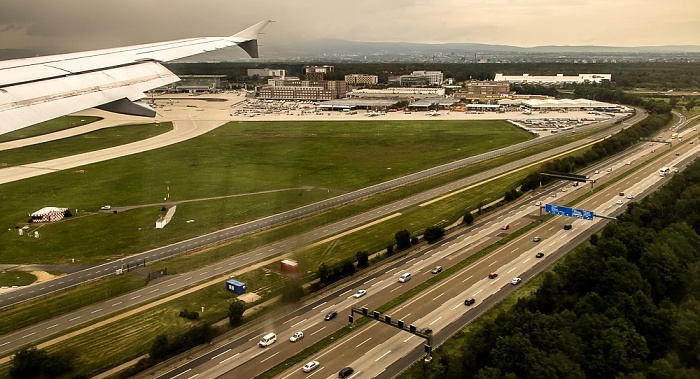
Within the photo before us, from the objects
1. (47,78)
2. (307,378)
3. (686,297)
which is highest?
(47,78)

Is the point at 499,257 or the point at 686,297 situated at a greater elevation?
the point at 686,297

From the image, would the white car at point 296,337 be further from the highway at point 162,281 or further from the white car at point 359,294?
the highway at point 162,281

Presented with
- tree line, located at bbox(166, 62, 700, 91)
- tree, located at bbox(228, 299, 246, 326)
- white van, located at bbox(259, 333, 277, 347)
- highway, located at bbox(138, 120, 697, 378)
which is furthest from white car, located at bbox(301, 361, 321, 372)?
tree line, located at bbox(166, 62, 700, 91)

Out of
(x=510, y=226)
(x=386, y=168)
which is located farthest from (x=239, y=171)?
(x=510, y=226)

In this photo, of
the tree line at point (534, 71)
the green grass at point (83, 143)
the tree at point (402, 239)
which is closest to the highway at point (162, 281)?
the tree at point (402, 239)

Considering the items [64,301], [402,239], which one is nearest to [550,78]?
[402,239]

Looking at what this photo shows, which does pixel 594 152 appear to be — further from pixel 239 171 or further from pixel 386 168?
pixel 239 171
